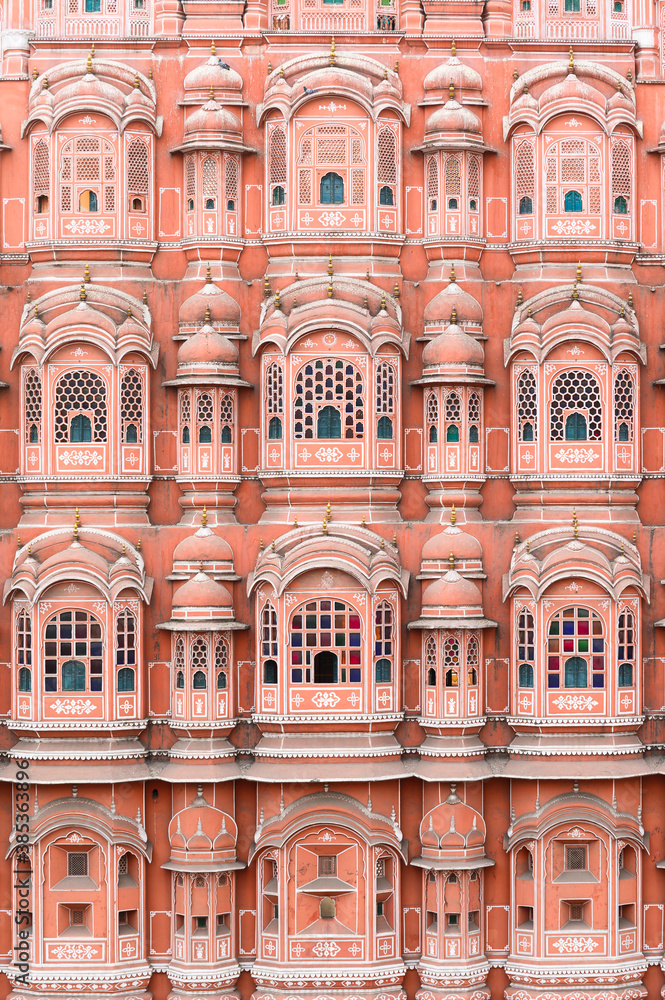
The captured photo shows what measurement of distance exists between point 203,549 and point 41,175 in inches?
393

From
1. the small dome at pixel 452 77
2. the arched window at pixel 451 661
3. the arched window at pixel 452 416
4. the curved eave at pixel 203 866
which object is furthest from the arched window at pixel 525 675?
the small dome at pixel 452 77

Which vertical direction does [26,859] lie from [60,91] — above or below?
below

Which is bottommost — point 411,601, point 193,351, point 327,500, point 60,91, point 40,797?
point 40,797

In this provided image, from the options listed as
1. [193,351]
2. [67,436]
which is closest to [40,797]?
[67,436]

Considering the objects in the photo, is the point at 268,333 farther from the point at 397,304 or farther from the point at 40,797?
the point at 40,797

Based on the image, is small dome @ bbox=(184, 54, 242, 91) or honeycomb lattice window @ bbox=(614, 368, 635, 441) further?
small dome @ bbox=(184, 54, 242, 91)

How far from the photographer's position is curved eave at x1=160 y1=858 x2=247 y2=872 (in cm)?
3412

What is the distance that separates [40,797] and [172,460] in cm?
854

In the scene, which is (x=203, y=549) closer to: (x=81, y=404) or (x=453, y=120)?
(x=81, y=404)

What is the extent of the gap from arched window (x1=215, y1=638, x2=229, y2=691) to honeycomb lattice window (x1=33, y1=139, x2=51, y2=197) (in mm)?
11751

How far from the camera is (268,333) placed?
3494 centimetres

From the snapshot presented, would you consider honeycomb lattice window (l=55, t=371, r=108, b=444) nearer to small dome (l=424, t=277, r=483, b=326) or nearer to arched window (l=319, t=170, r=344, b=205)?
arched window (l=319, t=170, r=344, b=205)

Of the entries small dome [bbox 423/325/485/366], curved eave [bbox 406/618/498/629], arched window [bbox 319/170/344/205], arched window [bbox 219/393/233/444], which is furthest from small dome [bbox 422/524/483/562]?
arched window [bbox 319/170/344/205]

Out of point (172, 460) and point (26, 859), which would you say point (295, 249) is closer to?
point (172, 460)
